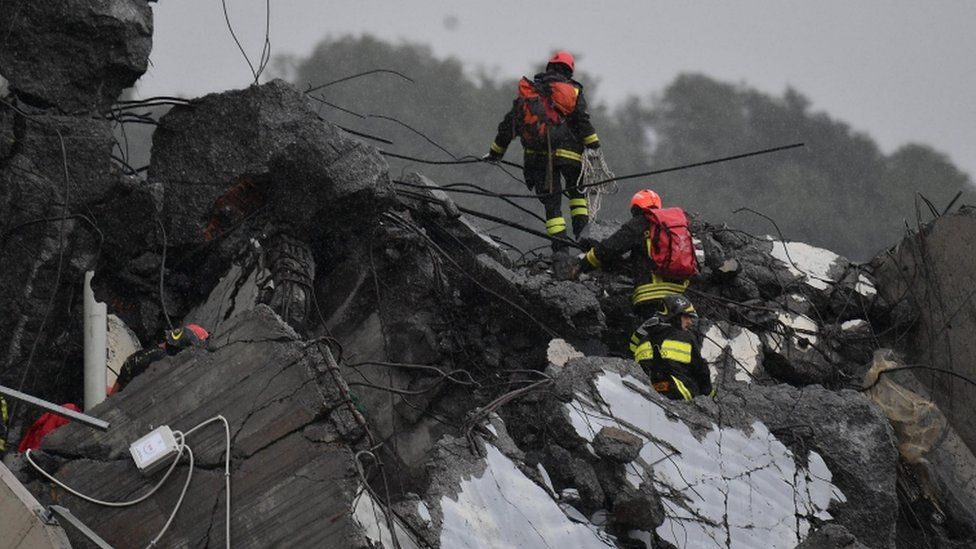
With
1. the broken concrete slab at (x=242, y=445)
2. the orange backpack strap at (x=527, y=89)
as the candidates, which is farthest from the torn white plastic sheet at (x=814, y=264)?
the broken concrete slab at (x=242, y=445)

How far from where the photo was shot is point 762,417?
348 inches

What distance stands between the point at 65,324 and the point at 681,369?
3.58 meters

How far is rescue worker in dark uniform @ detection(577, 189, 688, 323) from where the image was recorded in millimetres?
10273

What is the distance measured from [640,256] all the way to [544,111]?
2.28m

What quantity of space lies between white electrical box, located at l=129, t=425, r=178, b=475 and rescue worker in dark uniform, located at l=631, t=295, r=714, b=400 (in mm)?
3581

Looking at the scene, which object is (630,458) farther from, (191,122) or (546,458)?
(191,122)

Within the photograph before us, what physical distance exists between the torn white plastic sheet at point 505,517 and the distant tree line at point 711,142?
27.8 meters

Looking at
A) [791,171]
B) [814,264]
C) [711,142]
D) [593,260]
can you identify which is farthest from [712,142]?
[593,260]

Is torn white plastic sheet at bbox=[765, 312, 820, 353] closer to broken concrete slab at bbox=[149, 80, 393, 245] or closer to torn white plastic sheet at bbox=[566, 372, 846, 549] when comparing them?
torn white plastic sheet at bbox=[566, 372, 846, 549]

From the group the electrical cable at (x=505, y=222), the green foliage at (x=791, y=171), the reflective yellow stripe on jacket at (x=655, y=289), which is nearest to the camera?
the electrical cable at (x=505, y=222)

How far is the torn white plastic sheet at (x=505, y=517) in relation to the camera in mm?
6859

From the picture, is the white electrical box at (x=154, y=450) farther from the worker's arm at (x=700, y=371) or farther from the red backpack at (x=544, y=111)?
the red backpack at (x=544, y=111)

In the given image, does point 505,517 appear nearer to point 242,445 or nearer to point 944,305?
point 242,445

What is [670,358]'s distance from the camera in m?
9.41
